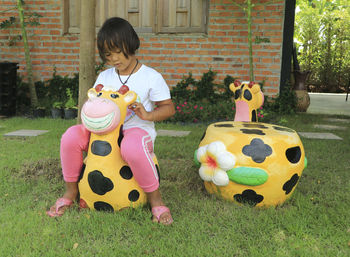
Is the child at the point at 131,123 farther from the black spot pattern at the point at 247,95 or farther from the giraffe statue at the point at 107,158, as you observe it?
the black spot pattern at the point at 247,95

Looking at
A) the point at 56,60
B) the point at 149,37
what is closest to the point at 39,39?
the point at 56,60

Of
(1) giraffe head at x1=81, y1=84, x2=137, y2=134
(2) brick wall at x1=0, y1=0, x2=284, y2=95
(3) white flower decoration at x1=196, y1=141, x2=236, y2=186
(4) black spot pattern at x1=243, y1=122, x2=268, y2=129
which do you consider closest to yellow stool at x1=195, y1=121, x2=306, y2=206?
(3) white flower decoration at x1=196, y1=141, x2=236, y2=186

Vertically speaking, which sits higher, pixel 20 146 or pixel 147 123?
pixel 147 123

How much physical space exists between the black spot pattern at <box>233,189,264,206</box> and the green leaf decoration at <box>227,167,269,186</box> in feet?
0.27

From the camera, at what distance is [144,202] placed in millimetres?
2221

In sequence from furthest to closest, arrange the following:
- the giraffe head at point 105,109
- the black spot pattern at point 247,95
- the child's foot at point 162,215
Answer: the black spot pattern at point 247,95, the child's foot at point 162,215, the giraffe head at point 105,109

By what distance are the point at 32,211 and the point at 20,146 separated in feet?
6.00

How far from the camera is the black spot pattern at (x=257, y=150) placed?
218 cm

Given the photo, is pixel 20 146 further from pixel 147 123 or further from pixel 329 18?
pixel 329 18

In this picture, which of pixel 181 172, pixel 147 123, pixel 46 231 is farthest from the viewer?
pixel 181 172

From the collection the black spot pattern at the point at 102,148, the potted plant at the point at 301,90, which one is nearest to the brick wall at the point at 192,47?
the potted plant at the point at 301,90

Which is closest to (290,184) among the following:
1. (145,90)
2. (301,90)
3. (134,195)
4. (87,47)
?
(134,195)

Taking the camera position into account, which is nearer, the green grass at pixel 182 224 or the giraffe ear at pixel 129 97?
the green grass at pixel 182 224

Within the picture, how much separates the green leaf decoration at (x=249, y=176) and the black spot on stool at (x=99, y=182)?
754 mm
